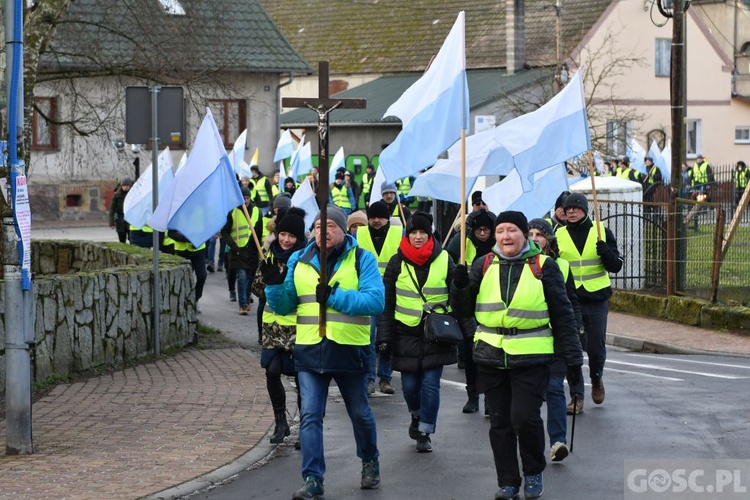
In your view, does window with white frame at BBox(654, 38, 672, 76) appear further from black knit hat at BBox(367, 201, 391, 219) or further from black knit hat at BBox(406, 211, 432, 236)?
black knit hat at BBox(406, 211, 432, 236)

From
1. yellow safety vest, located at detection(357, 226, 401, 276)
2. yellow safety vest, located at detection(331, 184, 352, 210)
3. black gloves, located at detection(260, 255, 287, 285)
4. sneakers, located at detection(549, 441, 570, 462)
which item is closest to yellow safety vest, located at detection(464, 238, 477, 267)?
yellow safety vest, located at detection(357, 226, 401, 276)

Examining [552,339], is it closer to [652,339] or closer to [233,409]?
[233,409]

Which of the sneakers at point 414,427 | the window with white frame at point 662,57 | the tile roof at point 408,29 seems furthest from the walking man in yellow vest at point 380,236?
the window with white frame at point 662,57

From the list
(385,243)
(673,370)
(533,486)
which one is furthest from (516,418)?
(673,370)

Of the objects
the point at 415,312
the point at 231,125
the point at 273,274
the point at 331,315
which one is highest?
the point at 231,125

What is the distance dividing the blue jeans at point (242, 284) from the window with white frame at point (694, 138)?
119ft

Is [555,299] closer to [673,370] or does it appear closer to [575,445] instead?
[575,445]

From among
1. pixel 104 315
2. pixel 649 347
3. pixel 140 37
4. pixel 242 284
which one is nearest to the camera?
pixel 104 315

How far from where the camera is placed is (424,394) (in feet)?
30.8

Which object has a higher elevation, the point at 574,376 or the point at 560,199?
the point at 560,199

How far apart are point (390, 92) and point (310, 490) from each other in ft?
129

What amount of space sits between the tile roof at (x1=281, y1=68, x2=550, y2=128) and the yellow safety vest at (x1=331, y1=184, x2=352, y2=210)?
10184mm

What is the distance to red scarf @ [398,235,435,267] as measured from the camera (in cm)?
956

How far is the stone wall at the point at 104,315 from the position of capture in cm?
1185
